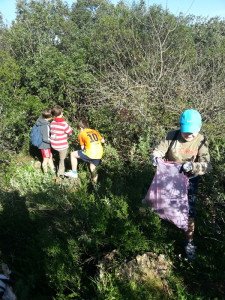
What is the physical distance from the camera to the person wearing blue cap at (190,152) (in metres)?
2.38

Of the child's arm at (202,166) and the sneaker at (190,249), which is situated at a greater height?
the child's arm at (202,166)

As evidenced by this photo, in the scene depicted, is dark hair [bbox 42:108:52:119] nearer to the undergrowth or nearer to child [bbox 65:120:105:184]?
child [bbox 65:120:105:184]

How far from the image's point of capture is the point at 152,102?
5.24 m

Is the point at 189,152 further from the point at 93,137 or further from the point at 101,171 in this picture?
the point at 101,171

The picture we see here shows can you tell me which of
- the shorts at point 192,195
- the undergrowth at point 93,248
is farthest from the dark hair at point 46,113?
the shorts at point 192,195

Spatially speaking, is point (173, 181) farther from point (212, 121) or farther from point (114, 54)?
point (114, 54)

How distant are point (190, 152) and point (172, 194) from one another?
0.49 meters

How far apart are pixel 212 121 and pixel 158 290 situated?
343 centimetres

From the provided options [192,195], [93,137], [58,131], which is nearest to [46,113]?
[58,131]

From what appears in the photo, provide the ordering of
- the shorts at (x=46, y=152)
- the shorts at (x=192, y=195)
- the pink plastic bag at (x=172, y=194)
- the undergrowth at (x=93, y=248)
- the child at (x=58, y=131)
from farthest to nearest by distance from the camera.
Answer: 1. the shorts at (x=46, y=152)
2. the child at (x=58, y=131)
3. the shorts at (x=192, y=195)
4. the pink plastic bag at (x=172, y=194)
5. the undergrowth at (x=93, y=248)

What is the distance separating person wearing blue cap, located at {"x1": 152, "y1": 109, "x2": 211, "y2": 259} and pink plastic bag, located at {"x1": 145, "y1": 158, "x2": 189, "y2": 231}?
98 mm

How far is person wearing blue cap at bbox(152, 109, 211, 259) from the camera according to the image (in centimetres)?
238

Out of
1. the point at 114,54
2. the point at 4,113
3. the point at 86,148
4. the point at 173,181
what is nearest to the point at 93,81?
the point at 114,54

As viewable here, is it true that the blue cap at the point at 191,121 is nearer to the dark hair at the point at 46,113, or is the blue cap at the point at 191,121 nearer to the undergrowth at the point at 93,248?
the undergrowth at the point at 93,248
